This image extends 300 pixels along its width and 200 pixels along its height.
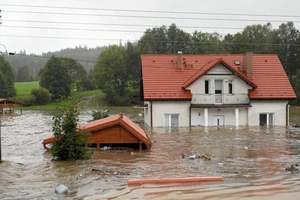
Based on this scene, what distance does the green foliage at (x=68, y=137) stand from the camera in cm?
1902

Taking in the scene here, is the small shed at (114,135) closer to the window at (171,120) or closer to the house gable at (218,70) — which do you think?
the window at (171,120)

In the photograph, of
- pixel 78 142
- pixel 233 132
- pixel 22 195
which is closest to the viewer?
pixel 22 195

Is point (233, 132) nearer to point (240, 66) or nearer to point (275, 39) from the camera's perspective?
point (240, 66)

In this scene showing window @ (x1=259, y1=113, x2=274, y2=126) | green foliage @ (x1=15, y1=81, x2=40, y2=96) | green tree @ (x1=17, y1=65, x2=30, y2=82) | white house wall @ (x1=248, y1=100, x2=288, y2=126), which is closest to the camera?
white house wall @ (x1=248, y1=100, x2=288, y2=126)

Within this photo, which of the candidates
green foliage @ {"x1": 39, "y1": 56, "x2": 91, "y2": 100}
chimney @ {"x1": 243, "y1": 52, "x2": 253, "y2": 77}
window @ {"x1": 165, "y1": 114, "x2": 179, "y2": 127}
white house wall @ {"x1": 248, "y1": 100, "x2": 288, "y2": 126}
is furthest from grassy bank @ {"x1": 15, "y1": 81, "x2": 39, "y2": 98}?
white house wall @ {"x1": 248, "y1": 100, "x2": 288, "y2": 126}

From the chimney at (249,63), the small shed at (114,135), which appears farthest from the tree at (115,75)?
the small shed at (114,135)

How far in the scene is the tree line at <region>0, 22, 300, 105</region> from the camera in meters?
83.8

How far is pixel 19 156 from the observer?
21547 mm

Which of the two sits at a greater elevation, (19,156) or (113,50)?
(113,50)

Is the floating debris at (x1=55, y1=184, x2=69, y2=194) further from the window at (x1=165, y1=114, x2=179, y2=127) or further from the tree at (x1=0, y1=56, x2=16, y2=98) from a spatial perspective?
the tree at (x1=0, y1=56, x2=16, y2=98)

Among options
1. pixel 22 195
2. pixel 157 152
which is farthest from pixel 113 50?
pixel 22 195

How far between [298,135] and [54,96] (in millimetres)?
64769

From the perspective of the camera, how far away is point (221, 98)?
3894 centimetres

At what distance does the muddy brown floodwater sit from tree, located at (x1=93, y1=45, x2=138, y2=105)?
179 feet
